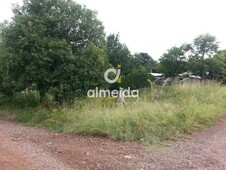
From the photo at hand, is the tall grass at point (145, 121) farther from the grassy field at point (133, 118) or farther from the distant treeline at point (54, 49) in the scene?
the distant treeline at point (54, 49)

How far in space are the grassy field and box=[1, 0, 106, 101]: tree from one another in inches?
41.3

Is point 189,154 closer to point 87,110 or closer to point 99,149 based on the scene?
point 99,149

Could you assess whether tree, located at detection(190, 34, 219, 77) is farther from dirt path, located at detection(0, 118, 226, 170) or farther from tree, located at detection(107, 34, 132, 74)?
dirt path, located at detection(0, 118, 226, 170)

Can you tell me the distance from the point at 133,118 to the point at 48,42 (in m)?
4.34

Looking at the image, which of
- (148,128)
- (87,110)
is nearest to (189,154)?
(148,128)

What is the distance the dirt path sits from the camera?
4148mm

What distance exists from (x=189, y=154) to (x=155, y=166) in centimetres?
92

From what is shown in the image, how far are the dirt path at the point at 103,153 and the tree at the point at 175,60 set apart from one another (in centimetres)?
2895

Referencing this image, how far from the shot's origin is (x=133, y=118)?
6.22 metres

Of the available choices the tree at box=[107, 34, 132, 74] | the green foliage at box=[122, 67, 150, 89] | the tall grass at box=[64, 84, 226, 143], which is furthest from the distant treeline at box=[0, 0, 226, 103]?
the tree at box=[107, 34, 132, 74]

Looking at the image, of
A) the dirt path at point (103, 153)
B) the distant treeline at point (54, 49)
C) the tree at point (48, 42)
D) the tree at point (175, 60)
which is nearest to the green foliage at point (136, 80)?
the distant treeline at point (54, 49)

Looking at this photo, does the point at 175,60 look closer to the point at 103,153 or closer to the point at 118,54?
the point at 118,54

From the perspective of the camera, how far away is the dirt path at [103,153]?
4148mm

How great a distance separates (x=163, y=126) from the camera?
20.0 feet
